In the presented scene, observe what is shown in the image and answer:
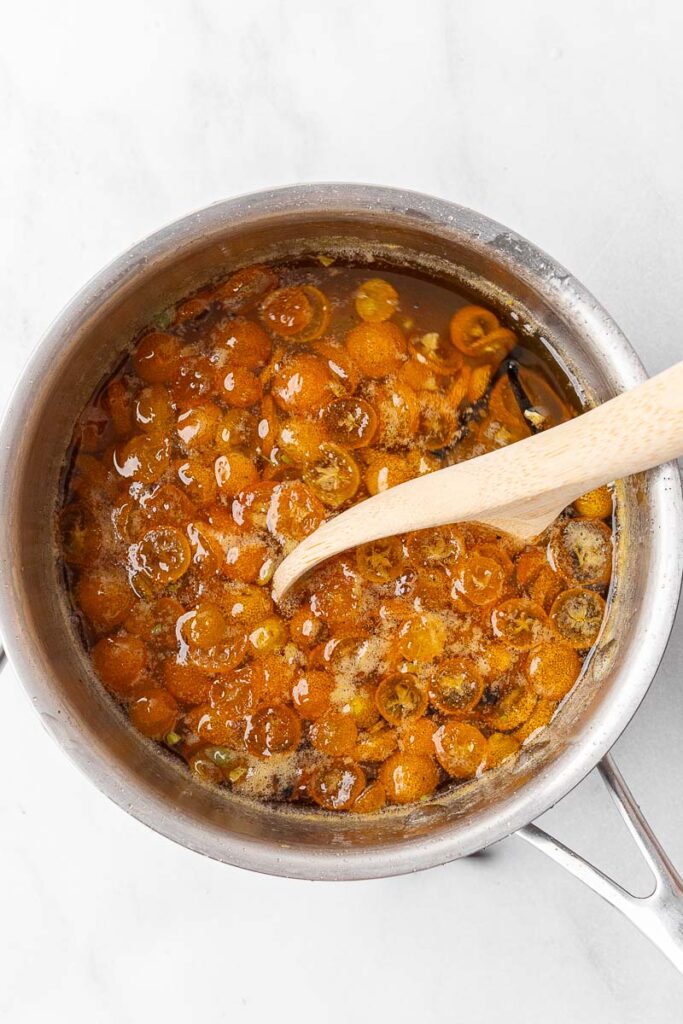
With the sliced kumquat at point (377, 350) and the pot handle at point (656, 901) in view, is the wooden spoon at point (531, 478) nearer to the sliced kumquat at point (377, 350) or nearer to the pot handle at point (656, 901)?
the sliced kumquat at point (377, 350)

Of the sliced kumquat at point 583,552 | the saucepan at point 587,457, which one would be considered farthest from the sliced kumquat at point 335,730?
the sliced kumquat at point 583,552

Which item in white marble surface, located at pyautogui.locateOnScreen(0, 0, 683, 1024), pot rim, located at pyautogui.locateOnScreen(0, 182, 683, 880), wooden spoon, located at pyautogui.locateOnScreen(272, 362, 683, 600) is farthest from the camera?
white marble surface, located at pyautogui.locateOnScreen(0, 0, 683, 1024)

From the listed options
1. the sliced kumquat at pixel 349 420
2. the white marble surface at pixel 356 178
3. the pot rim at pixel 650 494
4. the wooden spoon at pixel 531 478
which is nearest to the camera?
the wooden spoon at pixel 531 478

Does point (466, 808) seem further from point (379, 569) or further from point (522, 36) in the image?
point (522, 36)

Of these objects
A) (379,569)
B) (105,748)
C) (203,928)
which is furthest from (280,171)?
(203,928)

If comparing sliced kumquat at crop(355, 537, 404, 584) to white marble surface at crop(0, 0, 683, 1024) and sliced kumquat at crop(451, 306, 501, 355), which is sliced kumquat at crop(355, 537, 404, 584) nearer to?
sliced kumquat at crop(451, 306, 501, 355)

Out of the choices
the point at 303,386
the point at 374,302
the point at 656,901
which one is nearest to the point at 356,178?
the point at 374,302

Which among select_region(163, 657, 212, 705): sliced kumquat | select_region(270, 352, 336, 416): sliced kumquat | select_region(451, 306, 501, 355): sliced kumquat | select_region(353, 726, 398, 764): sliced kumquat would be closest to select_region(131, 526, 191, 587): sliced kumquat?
select_region(163, 657, 212, 705): sliced kumquat
